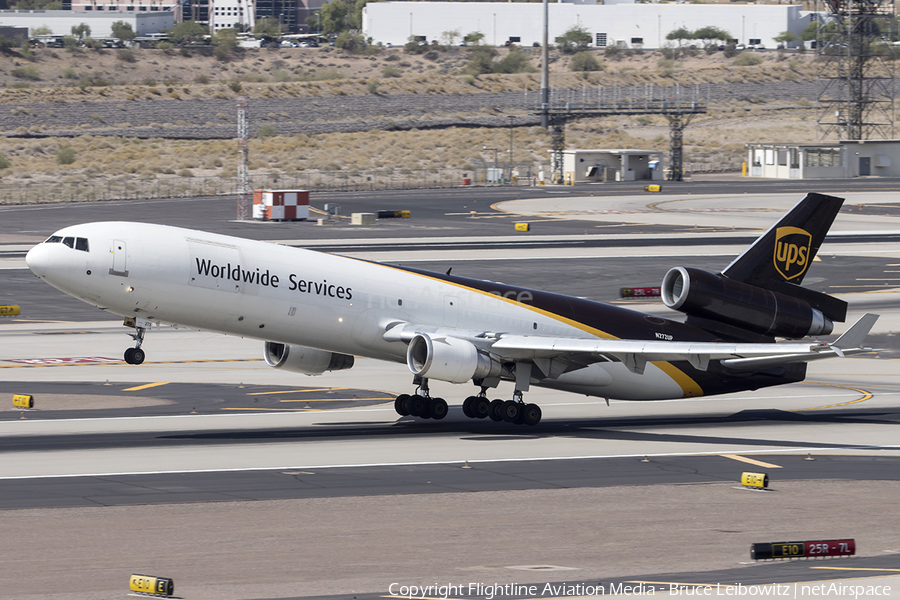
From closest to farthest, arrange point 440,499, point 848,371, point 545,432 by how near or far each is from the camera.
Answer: point 440,499, point 545,432, point 848,371

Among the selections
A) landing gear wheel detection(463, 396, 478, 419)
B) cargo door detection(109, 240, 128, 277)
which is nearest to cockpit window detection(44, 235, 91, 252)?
cargo door detection(109, 240, 128, 277)

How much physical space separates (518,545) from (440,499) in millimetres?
4427

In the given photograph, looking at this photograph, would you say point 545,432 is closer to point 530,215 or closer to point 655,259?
point 655,259

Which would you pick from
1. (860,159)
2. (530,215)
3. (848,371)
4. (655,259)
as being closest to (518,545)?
(848,371)

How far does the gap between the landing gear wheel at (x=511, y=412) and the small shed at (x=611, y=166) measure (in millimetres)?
123449

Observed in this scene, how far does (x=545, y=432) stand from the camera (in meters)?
37.3

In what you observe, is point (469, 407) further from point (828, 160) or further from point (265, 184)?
point (828, 160)

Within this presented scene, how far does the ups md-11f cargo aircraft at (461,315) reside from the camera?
108ft

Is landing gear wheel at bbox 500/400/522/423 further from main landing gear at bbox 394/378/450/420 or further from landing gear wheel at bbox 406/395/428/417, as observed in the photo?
landing gear wheel at bbox 406/395/428/417

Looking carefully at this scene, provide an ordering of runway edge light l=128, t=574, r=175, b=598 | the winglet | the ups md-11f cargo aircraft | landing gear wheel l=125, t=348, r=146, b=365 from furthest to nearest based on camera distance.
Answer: the ups md-11f cargo aircraft → the winglet → landing gear wheel l=125, t=348, r=146, b=365 → runway edge light l=128, t=574, r=175, b=598

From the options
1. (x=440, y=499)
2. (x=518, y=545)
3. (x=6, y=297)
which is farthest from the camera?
(x=6, y=297)

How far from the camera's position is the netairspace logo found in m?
19.4

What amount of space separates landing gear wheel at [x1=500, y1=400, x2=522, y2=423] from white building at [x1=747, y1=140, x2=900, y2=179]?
130 meters

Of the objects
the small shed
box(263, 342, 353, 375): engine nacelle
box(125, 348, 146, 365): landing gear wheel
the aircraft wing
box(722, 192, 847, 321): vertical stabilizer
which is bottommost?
box(263, 342, 353, 375): engine nacelle
